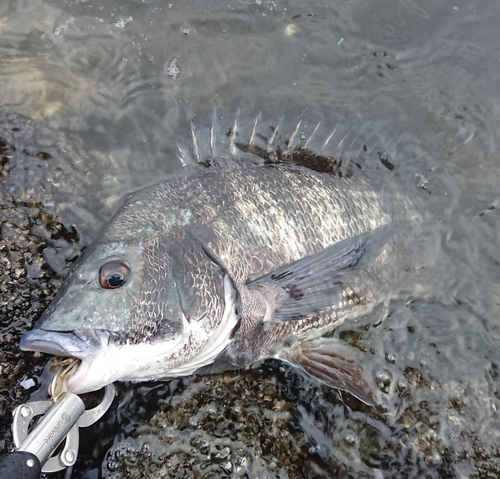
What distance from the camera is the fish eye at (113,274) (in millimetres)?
2207

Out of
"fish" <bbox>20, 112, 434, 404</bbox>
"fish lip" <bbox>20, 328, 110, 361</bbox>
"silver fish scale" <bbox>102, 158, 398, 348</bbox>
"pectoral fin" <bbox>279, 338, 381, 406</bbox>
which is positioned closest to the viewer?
"fish lip" <bbox>20, 328, 110, 361</bbox>

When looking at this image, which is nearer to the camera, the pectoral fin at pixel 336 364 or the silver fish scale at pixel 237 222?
the silver fish scale at pixel 237 222

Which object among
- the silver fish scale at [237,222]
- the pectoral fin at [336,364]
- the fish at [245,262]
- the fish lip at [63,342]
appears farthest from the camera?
the pectoral fin at [336,364]

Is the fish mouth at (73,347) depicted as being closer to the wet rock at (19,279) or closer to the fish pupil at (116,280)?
the fish pupil at (116,280)

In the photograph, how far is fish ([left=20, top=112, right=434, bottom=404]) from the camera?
2.17 meters

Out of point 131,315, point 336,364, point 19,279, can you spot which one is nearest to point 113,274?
point 131,315

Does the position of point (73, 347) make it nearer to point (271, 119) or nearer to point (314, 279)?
point (314, 279)

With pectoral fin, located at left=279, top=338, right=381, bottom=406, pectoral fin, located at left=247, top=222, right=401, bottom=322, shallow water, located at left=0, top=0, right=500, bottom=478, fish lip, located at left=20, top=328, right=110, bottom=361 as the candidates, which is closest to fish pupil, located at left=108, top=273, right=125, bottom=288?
fish lip, located at left=20, top=328, right=110, bottom=361

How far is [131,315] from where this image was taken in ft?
7.13

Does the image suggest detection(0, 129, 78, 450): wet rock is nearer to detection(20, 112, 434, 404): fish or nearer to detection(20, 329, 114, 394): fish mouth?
detection(20, 112, 434, 404): fish

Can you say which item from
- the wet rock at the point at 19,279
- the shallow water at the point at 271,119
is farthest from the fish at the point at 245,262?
the wet rock at the point at 19,279

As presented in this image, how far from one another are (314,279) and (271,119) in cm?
129

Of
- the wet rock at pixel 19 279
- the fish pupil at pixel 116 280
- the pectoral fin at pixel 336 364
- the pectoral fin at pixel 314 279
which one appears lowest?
the wet rock at pixel 19 279

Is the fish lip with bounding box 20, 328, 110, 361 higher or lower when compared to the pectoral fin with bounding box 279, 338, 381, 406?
higher
